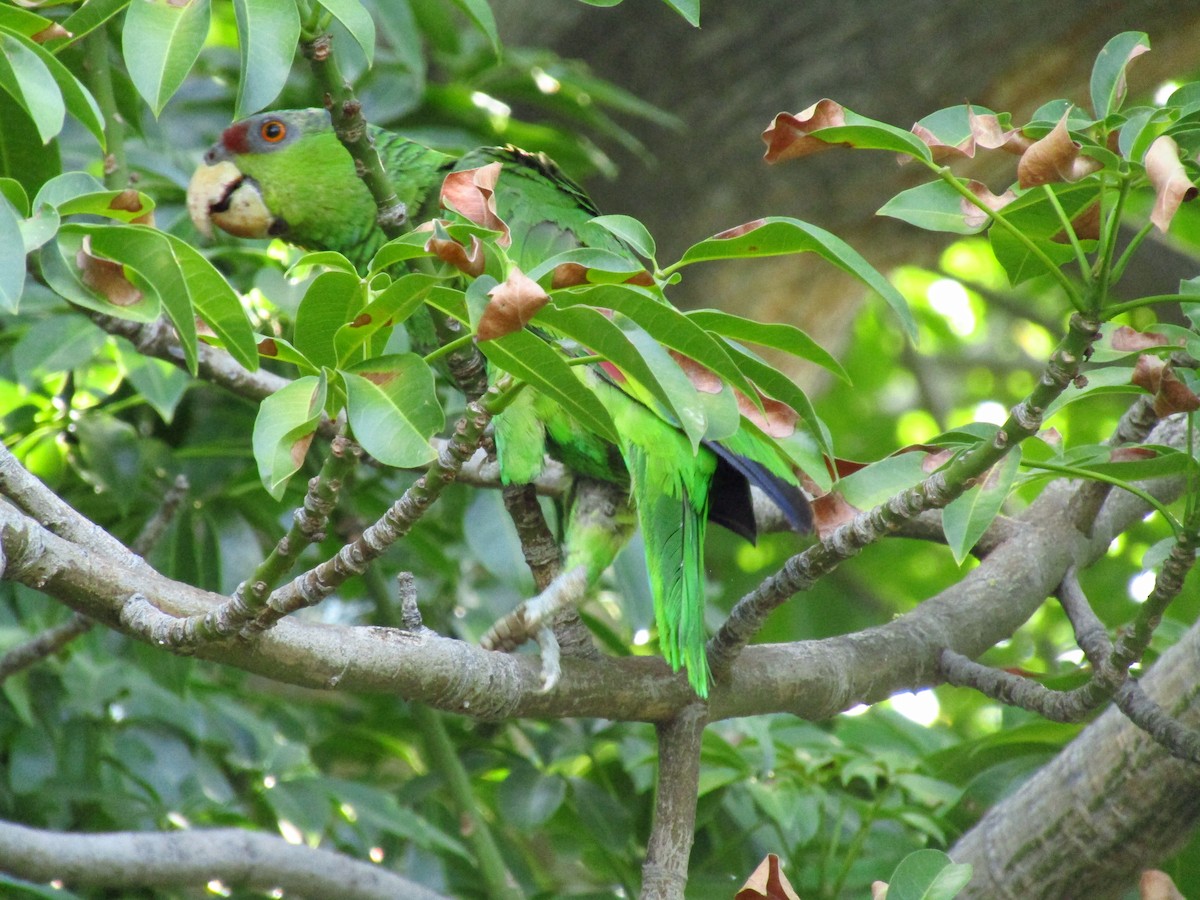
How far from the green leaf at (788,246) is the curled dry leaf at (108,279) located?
1.54 ft

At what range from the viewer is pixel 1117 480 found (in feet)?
4.36

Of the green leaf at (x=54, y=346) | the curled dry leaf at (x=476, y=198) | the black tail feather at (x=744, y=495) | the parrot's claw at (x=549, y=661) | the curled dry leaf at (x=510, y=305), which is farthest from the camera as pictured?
the green leaf at (x=54, y=346)

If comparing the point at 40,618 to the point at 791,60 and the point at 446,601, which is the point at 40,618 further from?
the point at 791,60

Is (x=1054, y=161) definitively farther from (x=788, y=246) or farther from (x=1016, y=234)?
(x=788, y=246)

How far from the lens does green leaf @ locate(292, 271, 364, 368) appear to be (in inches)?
36.6

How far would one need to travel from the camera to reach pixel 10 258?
0.93 metres

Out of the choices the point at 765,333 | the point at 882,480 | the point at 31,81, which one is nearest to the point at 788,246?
the point at 765,333

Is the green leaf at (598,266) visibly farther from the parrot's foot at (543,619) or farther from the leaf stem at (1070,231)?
the parrot's foot at (543,619)

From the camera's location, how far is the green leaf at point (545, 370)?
0.88 metres

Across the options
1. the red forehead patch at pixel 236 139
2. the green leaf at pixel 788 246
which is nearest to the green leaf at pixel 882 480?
the green leaf at pixel 788 246

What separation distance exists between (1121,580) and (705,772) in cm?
191

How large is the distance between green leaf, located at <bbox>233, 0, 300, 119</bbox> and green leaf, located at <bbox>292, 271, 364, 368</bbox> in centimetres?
22

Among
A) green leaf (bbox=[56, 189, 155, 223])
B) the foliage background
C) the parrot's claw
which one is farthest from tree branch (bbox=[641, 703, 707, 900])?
green leaf (bbox=[56, 189, 155, 223])

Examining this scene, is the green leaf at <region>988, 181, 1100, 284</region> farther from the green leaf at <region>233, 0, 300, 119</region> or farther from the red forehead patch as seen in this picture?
the red forehead patch
